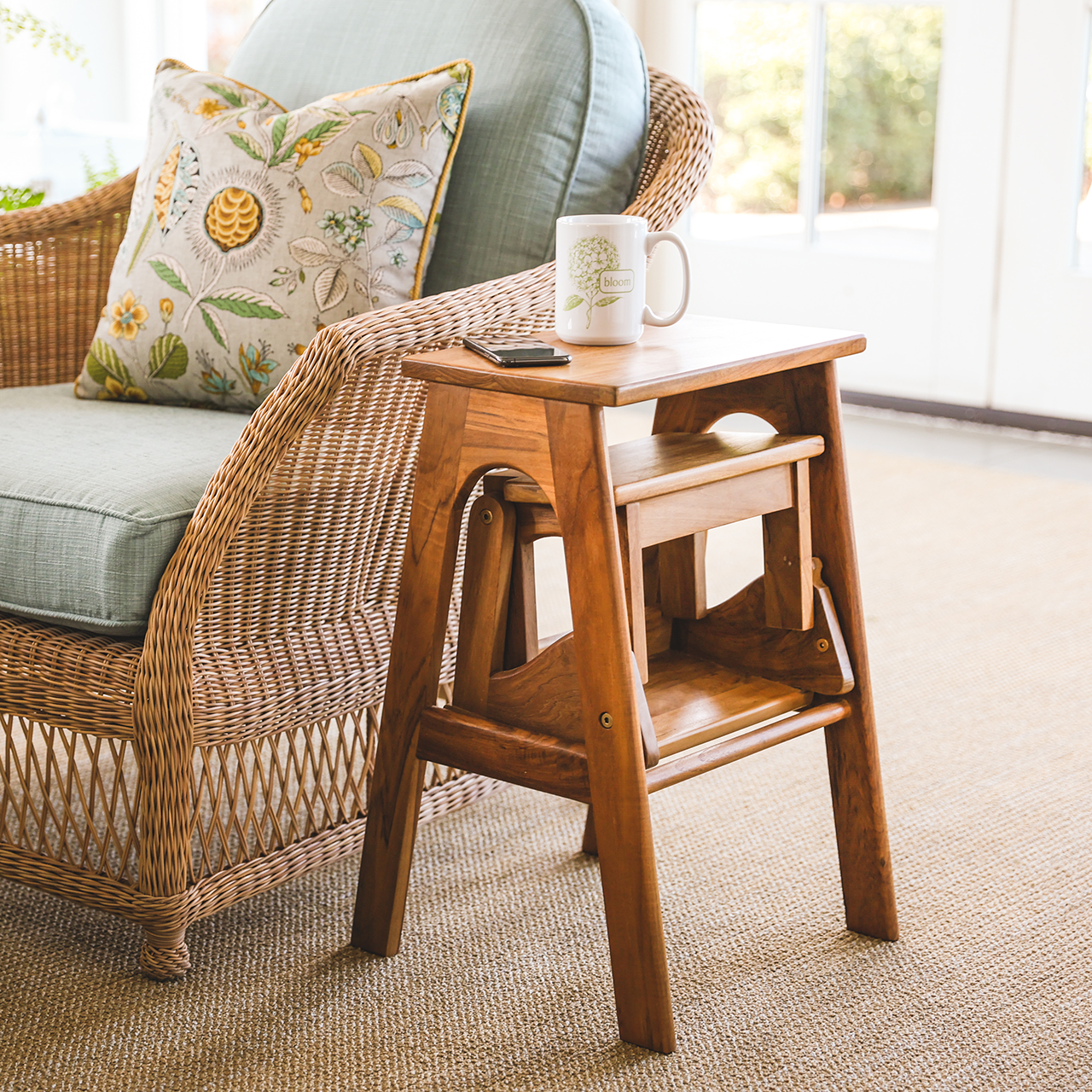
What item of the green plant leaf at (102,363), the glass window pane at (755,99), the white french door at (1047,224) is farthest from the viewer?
the glass window pane at (755,99)

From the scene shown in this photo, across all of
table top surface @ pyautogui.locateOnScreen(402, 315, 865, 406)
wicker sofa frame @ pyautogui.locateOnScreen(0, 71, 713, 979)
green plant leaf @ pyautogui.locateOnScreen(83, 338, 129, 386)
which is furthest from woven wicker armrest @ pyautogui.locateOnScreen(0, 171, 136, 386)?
table top surface @ pyautogui.locateOnScreen(402, 315, 865, 406)

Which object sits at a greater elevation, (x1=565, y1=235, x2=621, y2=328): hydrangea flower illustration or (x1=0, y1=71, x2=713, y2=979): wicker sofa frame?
(x1=565, y1=235, x2=621, y2=328): hydrangea flower illustration

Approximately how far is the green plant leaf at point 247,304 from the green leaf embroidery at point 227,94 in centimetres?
25

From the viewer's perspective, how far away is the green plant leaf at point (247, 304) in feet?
4.76

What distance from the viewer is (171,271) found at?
1508 mm

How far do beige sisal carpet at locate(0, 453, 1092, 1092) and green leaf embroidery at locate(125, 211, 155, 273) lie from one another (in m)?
0.66

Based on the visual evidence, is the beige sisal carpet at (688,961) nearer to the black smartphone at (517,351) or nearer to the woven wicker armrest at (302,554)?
the woven wicker armrest at (302,554)

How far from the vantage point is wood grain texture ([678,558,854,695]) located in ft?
4.06

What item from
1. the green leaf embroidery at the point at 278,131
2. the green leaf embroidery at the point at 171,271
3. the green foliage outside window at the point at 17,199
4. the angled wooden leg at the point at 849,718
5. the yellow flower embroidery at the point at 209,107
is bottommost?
the angled wooden leg at the point at 849,718

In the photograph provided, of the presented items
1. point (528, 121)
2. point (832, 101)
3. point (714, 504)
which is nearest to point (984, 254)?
point (832, 101)

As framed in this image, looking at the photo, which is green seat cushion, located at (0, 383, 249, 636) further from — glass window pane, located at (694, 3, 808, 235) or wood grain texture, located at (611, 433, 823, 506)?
glass window pane, located at (694, 3, 808, 235)

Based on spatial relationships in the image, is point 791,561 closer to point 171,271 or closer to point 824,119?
point 171,271

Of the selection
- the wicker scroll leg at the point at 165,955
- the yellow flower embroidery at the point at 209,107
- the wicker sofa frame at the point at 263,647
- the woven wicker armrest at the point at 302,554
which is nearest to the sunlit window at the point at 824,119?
the wicker sofa frame at the point at 263,647

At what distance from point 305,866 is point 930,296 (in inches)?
95.4
